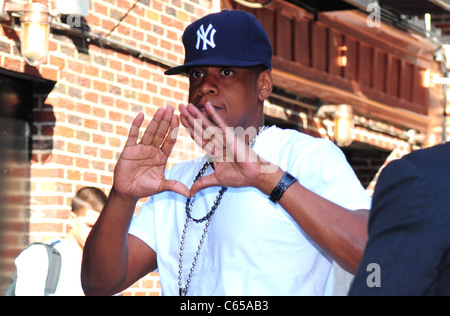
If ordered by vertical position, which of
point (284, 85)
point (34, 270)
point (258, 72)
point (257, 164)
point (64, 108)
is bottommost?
point (34, 270)

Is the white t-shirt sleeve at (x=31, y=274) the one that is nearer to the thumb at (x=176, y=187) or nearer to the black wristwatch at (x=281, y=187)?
the thumb at (x=176, y=187)

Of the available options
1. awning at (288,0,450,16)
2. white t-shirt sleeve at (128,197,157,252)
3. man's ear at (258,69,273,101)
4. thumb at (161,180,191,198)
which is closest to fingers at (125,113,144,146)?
thumb at (161,180,191,198)

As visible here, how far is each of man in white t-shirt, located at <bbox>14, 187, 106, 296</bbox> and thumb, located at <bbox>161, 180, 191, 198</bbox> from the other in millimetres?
2700

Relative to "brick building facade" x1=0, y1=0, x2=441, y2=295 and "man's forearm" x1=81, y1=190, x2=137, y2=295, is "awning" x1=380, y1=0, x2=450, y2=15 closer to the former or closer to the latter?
"brick building facade" x1=0, y1=0, x2=441, y2=295

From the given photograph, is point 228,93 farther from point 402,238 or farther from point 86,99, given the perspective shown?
point 86,99

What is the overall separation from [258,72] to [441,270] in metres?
1.47

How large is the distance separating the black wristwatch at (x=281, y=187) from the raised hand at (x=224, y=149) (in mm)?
59

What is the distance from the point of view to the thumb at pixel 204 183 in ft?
8.71

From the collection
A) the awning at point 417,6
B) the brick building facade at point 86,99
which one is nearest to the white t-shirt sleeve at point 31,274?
the brick building facade at point 86,99

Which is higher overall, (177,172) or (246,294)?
(177,172)

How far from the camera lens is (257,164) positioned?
2551mm

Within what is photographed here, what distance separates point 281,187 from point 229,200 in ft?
0.90

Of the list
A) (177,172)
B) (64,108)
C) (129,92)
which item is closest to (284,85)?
(129,92)

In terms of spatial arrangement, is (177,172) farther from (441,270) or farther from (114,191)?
(441,270)
